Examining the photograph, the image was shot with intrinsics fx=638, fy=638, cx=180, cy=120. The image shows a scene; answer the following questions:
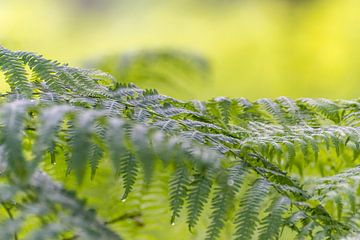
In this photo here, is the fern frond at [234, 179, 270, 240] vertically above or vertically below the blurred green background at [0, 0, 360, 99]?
below

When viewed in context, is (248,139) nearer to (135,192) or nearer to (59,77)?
(59,77)

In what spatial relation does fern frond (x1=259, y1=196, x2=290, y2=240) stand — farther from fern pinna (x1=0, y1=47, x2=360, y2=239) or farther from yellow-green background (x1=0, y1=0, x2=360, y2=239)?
yellow-green background (x1=0, y1=0, x2=360, y2=239)

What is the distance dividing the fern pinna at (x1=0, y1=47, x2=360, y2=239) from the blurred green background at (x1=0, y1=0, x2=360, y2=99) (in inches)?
64.0

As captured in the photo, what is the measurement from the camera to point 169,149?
613mm

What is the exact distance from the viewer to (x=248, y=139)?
0.82 meters

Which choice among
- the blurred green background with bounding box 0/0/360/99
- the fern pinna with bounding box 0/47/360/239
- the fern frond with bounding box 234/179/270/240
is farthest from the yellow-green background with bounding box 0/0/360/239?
the fern frond with bounding box 234/179/270/240

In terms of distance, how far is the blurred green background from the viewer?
2771 millimetres

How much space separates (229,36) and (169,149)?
249 centimetres

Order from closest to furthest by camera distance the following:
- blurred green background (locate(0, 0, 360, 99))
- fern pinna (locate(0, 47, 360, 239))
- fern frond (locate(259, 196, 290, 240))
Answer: fern pinna (locate(0, 47, 360, 239)), fern frond (locate(259, 196, 290, 240)), blurred green background (locate(0, 0, 360, 99))

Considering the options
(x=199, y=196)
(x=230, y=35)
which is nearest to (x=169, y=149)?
(x=199, y=196)

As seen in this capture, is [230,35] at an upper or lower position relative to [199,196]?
upper

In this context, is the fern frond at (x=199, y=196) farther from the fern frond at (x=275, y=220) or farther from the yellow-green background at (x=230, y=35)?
the yellow-green background at (x=230, y=35)

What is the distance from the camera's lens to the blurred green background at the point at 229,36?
9.09 feet

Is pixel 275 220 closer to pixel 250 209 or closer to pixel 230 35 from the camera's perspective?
pixel 250 209
